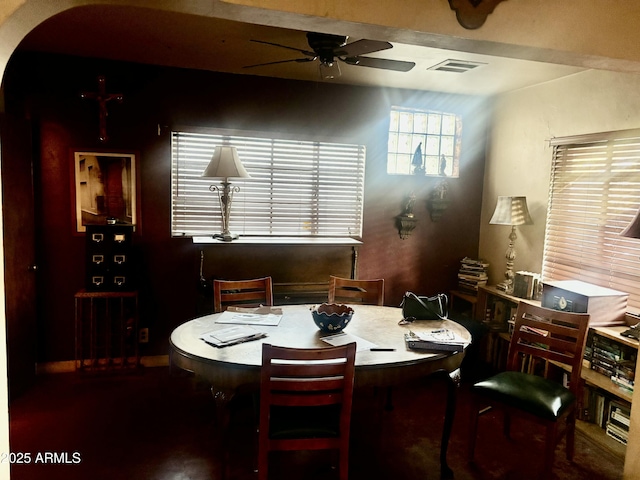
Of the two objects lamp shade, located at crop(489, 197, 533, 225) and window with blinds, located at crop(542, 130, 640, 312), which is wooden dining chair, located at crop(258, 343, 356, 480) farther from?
lamp shade, located at crop(489, 197, 533, 225)

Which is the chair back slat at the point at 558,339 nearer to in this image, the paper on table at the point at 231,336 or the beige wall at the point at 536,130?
the beige wall at the point at 536,130

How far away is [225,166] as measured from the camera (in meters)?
3.44

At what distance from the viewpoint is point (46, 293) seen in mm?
3619

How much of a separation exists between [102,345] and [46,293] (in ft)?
2.02

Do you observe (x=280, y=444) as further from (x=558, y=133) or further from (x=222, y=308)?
(x=558, y=133)

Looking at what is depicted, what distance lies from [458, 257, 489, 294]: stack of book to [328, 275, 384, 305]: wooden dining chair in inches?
58.9

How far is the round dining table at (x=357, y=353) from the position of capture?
2.00 m

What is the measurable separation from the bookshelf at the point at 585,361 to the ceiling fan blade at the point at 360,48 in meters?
2.25

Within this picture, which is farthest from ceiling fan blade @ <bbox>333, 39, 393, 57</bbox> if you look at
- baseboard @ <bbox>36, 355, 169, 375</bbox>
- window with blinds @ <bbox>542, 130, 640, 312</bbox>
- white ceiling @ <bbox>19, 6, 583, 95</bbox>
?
baseboard @ <bbox>36, 355, 169, 375</bbox>

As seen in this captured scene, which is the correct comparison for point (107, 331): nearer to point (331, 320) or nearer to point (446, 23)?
point (331, 320)

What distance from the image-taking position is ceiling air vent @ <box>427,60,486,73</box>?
3.31 m

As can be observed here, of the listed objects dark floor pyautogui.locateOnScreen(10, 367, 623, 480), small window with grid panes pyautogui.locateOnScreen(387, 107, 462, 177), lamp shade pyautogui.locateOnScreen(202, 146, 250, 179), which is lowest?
dark floor pyautogui.locateOnScreen(10, 367, 623, 480)

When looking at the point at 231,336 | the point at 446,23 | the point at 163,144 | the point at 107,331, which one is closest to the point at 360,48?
the point at 446,23

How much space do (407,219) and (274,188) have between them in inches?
52.1
